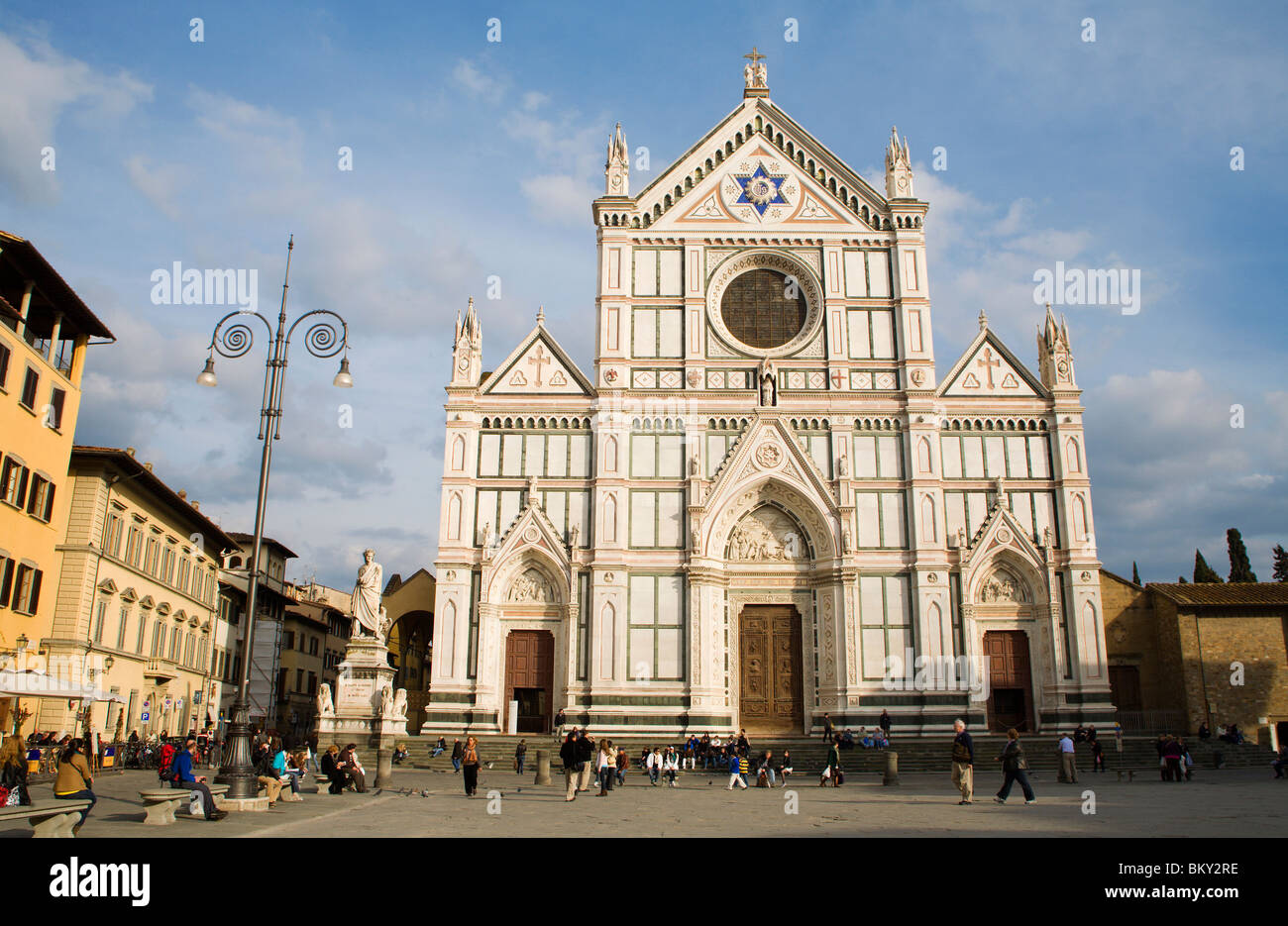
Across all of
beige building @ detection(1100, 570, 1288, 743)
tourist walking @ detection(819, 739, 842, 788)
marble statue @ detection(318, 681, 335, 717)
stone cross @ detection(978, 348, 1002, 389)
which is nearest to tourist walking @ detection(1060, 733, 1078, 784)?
tourist walking @ detection(819, 739, 842, 788)

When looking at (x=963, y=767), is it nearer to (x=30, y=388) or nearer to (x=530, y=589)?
(x=530, y=589)

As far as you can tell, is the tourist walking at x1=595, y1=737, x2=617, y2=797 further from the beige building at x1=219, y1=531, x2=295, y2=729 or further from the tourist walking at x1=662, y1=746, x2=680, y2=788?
the beige building at x1=219, y1=531, x2=295, y2=729

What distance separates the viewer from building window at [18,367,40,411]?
27125 millimetres

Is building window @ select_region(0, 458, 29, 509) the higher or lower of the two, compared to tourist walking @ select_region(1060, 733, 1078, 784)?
higher

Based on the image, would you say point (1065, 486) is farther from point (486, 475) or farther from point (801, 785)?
point (486, 475)

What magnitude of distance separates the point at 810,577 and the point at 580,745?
15952mm

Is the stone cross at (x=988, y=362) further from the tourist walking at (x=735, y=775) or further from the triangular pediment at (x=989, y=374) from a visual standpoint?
the tourist walking at (x=735, y=775)

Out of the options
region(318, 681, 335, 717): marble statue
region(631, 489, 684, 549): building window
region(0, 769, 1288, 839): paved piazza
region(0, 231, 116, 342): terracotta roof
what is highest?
region(0, 231, 116, 342): terracotta roof

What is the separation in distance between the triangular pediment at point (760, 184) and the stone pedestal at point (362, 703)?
1851 centimetres

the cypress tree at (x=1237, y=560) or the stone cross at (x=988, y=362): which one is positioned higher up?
the stone cross at (x=988, y=362)

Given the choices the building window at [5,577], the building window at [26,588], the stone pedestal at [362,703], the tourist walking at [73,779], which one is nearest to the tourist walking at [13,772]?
the tourist walking at [73,779]

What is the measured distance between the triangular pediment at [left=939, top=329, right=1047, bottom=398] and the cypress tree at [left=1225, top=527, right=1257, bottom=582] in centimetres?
2355

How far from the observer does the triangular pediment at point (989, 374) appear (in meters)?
35.9
